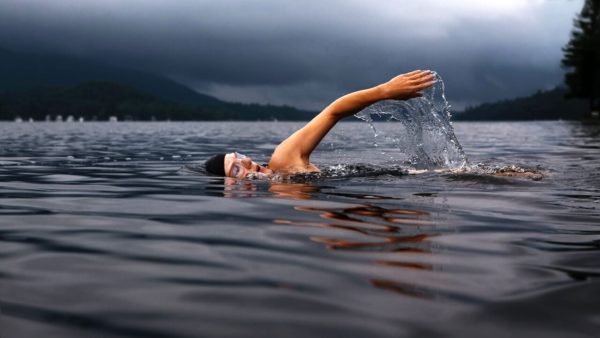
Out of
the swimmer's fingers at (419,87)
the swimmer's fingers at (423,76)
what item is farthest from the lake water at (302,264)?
the swimmer's fingers at (423,76)

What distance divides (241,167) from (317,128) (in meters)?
1.48

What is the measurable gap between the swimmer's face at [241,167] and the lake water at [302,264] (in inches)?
76.6

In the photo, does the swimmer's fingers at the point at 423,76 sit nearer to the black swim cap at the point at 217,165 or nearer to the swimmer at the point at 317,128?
the swimmer at the point at 317,128

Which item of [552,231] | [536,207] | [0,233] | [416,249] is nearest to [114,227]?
[0,233]

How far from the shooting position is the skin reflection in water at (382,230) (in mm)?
3465

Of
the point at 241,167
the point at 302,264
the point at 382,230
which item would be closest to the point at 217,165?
the point at 241,167

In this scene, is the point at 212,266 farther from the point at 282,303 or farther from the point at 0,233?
the point at 0,233

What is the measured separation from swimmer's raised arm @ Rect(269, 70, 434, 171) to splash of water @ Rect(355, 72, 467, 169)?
0.78 metres

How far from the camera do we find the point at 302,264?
3625 millimetres

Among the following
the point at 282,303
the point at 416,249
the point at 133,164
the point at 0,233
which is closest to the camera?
the point at 282,303

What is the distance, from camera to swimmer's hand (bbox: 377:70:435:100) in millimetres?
7867

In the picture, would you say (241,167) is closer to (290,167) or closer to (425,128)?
(290,167)

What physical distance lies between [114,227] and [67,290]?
1.85 metres

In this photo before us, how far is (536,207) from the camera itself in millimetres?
5949
